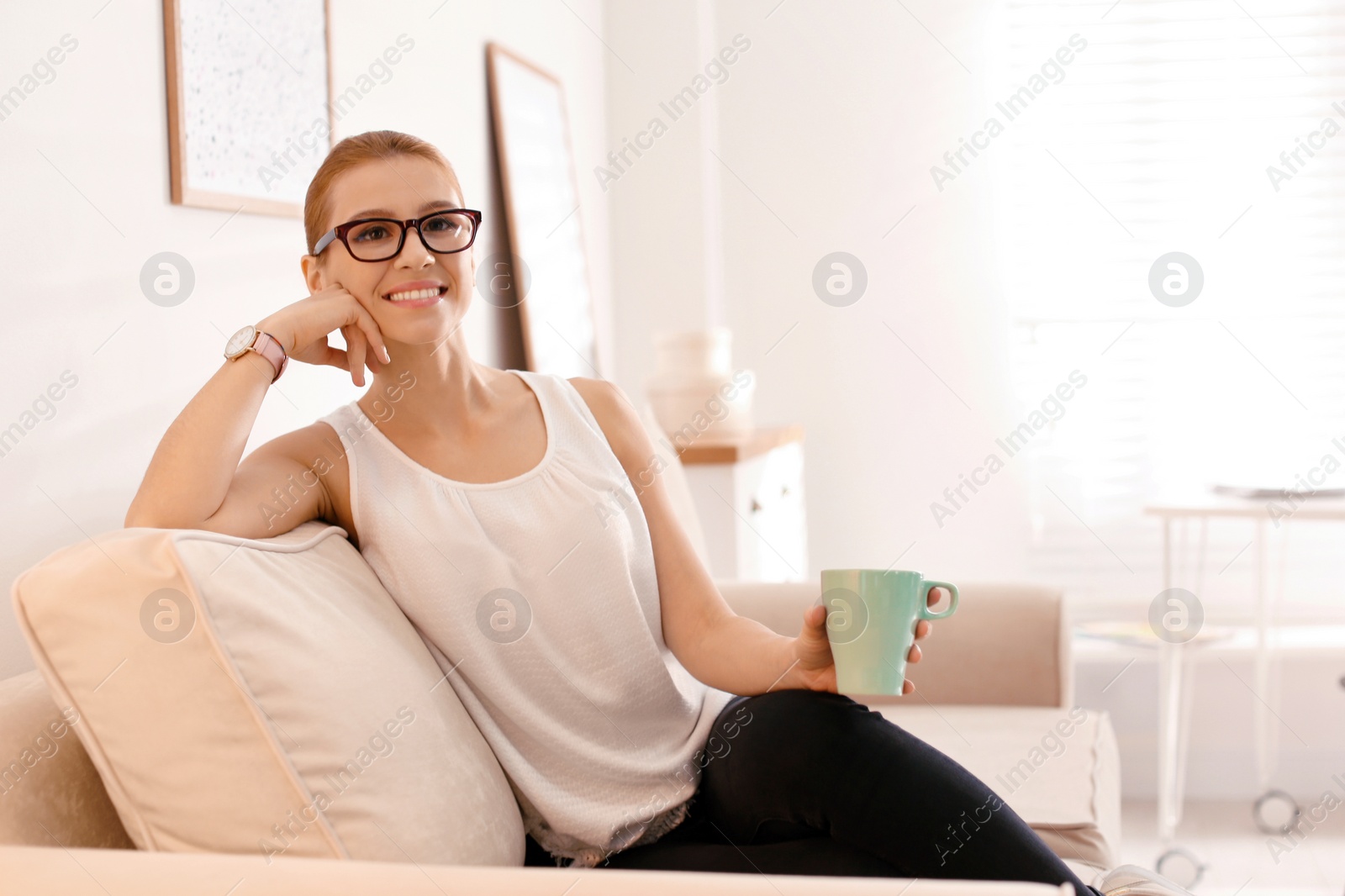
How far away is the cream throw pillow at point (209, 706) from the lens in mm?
933

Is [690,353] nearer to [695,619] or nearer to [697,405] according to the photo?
[697,405]

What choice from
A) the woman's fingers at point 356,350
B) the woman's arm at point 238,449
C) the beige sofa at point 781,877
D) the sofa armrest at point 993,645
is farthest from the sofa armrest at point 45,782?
the sofa armrest at point 993,645

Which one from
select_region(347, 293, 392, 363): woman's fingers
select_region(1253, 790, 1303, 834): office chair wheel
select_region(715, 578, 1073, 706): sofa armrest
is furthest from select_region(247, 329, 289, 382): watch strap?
select_region(1253, 790, 1303, 834): office chair wheel

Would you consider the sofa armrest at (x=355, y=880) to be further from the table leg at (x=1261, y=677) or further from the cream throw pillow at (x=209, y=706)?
the table leg at (x=1261, y=677)

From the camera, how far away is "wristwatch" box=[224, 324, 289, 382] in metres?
1.21

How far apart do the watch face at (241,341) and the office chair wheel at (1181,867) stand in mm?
2278

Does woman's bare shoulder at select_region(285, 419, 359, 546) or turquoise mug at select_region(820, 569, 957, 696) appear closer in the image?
turquoise mug at select_region(820, 569, 957, 696)

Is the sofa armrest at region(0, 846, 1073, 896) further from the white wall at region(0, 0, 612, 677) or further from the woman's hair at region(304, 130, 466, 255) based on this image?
the woman's hair at region(304, 130, 466, 255)

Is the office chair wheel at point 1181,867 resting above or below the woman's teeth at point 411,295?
below

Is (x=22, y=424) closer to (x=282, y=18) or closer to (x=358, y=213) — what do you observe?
(x=358, y=213)

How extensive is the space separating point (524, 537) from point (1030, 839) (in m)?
0.60

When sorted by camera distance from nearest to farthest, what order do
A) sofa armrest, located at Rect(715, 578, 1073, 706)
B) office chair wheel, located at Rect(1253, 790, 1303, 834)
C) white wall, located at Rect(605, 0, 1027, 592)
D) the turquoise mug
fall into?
the turquoise mug, sofa armrest, located at Rect(715, 578, 1073, 706), office chair wheel, located at Rect(1253, 790, 1303, 834), white wall, located at Rect(605, 0, 1027, 592)

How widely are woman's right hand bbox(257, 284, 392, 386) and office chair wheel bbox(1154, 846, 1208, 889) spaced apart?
2152 millimetres

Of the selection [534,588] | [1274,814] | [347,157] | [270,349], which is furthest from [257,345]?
[1274,814]
